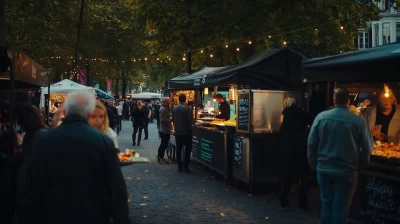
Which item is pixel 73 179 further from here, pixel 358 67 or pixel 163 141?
pixel 163 141

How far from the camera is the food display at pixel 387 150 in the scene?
24.0ft

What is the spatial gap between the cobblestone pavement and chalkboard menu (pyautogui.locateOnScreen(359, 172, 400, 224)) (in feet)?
3.68

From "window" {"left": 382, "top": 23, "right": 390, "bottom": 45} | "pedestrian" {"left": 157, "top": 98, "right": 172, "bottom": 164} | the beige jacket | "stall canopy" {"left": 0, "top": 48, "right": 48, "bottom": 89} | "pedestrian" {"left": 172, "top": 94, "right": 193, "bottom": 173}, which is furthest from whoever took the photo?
"window" {"left": 382, "top": 23, "right": 390, "bottom": 45}

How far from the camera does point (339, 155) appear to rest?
6.25 meters

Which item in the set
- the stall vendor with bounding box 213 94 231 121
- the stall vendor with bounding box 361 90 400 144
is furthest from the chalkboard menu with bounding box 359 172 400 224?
the stall vendor with bounding box 213 94 231 121

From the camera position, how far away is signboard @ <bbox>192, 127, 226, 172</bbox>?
1243 centimetres

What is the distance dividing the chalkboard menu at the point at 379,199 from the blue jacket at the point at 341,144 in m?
0.84

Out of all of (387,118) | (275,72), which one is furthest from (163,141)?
(387,118)

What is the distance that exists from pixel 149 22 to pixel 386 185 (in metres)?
17.6

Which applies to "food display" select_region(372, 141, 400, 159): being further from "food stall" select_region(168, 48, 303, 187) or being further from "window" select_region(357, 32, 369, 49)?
"window" select_region(357, 32, 369, 49)

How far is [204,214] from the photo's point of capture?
8.91 meters

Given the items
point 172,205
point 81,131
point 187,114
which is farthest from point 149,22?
point 81,131

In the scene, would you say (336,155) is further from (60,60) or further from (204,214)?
(60,60)

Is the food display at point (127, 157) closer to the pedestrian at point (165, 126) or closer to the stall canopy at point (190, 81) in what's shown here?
the stall canopy at point (190, 81)
